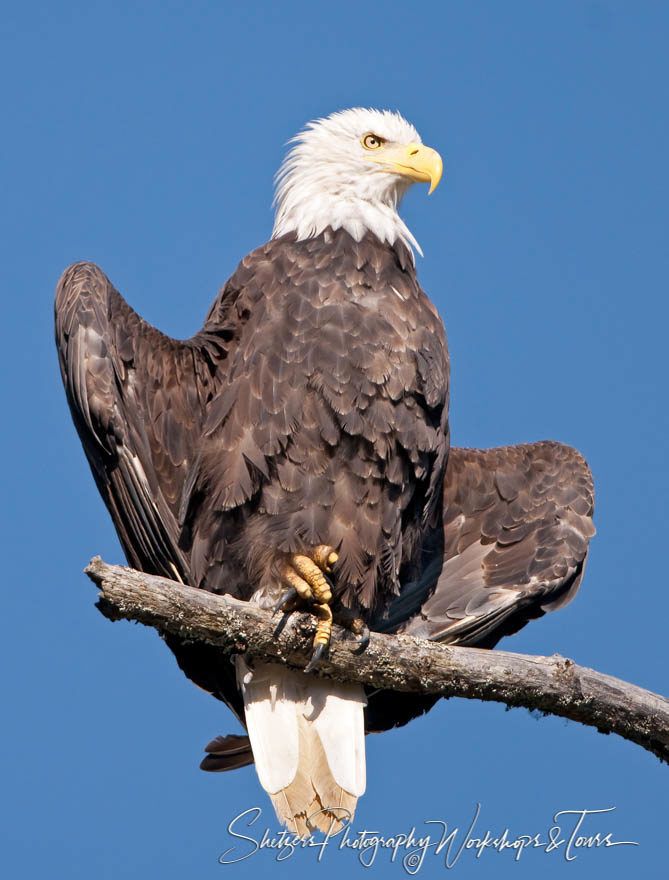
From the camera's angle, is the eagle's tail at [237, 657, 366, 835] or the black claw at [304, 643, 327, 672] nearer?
the black claw at [304, 643, 327, 672]

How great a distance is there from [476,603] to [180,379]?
195 centimetres

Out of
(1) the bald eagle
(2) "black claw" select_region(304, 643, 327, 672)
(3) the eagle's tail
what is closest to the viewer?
(2) "black claw" select_region(304, 643, 327, 672)

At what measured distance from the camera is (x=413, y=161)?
6312mm

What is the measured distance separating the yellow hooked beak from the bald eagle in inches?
0.4

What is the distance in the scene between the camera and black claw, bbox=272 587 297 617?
527 cm

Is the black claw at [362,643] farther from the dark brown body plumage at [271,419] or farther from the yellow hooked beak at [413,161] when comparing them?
the yellow hooked beak at [413,161]

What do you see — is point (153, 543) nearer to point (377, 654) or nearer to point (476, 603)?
point (377, 654)

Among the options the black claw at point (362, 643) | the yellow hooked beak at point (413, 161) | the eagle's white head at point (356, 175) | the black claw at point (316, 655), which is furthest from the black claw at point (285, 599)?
the yellow hooked beak at point (413, 161)

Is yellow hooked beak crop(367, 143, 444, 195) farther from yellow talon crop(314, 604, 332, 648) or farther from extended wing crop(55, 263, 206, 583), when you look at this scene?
yellow talon crop(314, 604, 332, 648)

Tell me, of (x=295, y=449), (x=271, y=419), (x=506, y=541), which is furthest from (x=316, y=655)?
(x=506, y=541)

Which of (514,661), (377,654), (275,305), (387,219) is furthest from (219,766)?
(387,219)

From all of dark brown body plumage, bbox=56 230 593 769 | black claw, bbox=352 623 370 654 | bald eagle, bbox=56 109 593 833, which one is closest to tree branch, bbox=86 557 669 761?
black claw, bbox=352 623 370 654

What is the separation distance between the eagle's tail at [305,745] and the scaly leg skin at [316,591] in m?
0.42

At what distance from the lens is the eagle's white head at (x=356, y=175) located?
6.26 meters
